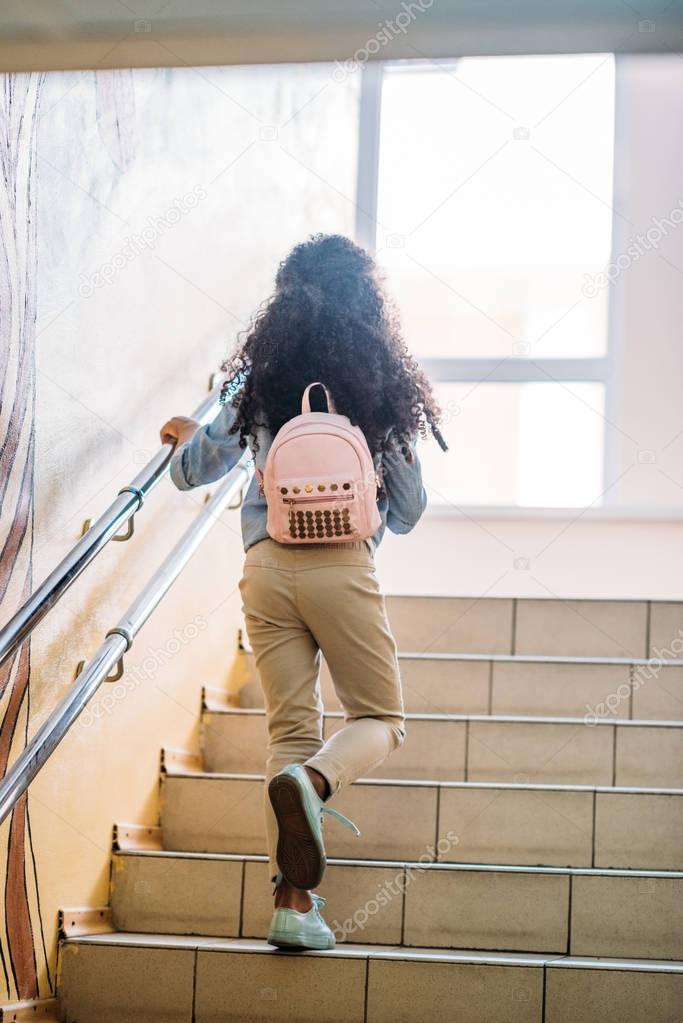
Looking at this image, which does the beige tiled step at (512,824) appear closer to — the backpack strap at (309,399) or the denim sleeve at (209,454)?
the denim sleeve at (209,454)

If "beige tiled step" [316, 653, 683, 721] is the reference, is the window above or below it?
above

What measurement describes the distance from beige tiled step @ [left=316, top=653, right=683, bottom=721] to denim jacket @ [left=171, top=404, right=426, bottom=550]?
1.17 meters

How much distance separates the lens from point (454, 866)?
2.68 m

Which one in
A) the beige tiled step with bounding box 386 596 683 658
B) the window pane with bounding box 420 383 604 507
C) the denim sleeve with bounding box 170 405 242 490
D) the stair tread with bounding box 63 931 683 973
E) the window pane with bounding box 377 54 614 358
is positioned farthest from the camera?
the window pane with bounding box 377 54 614 358

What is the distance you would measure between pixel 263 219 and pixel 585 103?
2292mm

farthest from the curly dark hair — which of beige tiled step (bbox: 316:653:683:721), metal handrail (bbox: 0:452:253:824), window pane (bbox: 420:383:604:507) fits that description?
window pane (bbox: 420:383:604:507)

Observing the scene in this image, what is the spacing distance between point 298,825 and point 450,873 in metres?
0.64

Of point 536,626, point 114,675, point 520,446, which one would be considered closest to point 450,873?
point 114,675

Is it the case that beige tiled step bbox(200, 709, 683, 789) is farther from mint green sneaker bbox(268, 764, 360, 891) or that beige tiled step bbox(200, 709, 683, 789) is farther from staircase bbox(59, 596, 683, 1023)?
mint green sneaker bbox(268, 764, 360, 891)

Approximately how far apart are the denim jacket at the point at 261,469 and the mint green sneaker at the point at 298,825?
18.7 inches

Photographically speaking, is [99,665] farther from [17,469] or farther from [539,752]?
[539,752]

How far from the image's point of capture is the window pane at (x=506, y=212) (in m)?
5.91

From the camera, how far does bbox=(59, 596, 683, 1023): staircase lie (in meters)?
2.33

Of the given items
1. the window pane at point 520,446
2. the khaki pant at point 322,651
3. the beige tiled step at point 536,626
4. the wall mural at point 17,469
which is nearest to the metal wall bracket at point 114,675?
the wall mural at point 17,469
